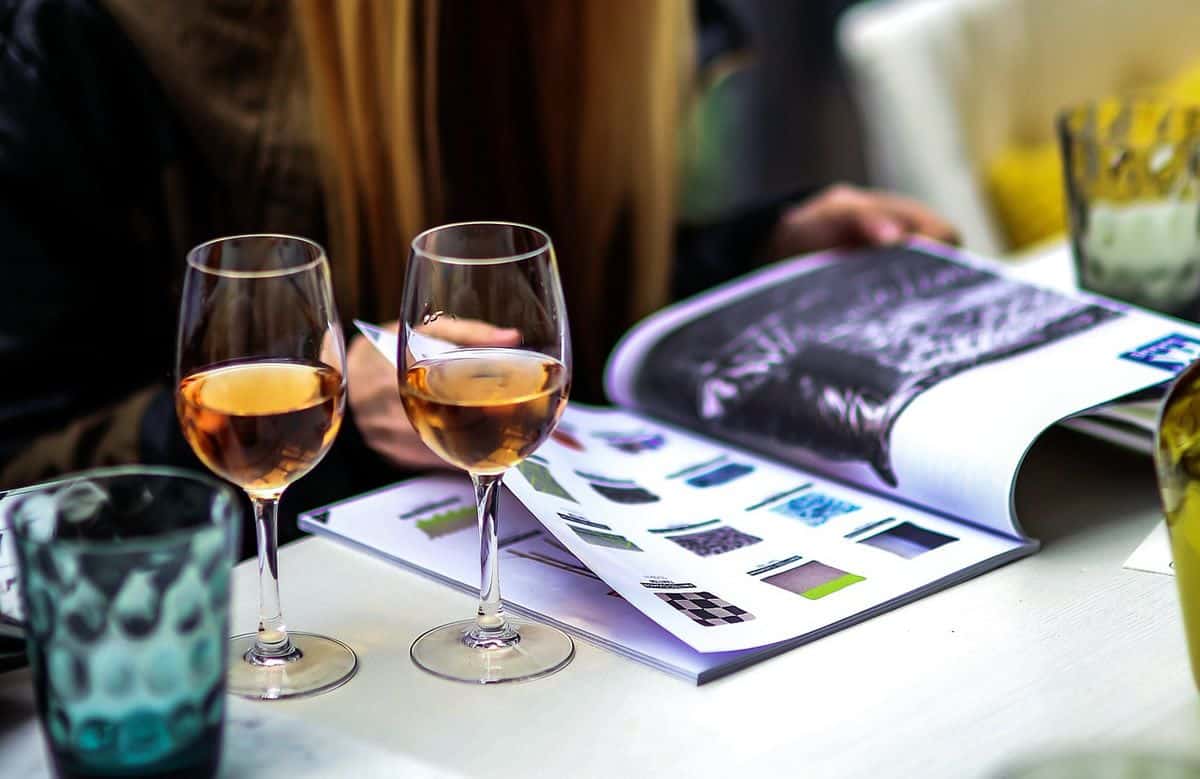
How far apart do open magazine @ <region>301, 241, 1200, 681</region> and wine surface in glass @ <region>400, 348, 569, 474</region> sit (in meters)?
0.09

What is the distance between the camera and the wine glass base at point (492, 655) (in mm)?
623

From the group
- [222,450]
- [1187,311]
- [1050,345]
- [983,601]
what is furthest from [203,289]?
[1187,311]

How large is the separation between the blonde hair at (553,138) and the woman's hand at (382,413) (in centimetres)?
25

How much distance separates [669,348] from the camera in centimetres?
97

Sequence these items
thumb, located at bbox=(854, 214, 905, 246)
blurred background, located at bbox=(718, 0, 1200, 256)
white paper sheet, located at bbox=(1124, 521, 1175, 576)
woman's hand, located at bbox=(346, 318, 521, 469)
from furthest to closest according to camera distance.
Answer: blurred background, located at bbox=(718, 0, 1200, 256) < thumb, located at bbox=(854, 214, 905, 246) < woman's hand, located at bbox=(346, 318, 521, 469) < white paper sheet, located at bbox=(1124, 521, 1175, 576)

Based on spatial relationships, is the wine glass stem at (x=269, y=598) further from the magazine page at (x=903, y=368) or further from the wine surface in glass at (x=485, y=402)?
the magazine page at (x=903, y=368)

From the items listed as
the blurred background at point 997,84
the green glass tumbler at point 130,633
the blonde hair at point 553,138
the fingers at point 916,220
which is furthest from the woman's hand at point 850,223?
the green glass tumbler at point 130,633

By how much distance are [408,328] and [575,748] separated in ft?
0.65

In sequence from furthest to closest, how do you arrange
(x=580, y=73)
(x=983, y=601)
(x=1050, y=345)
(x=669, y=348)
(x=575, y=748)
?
(x=580, y=73) → (x=669, y=348) → (x=1050, y=345) → (x=983, y=601) → (x=575, y=748)

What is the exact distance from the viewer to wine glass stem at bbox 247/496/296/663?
0.64m

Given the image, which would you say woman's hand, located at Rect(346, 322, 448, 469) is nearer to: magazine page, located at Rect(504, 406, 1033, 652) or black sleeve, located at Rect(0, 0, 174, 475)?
magazine page, located at Rect(504, 406, 1033, 652)

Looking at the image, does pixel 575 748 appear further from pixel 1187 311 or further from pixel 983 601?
pixel 1187 311

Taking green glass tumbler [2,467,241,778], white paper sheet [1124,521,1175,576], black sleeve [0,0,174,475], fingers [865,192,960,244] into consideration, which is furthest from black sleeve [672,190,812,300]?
green glass tumbler [2,467,241,778]

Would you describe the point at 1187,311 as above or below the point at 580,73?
below
